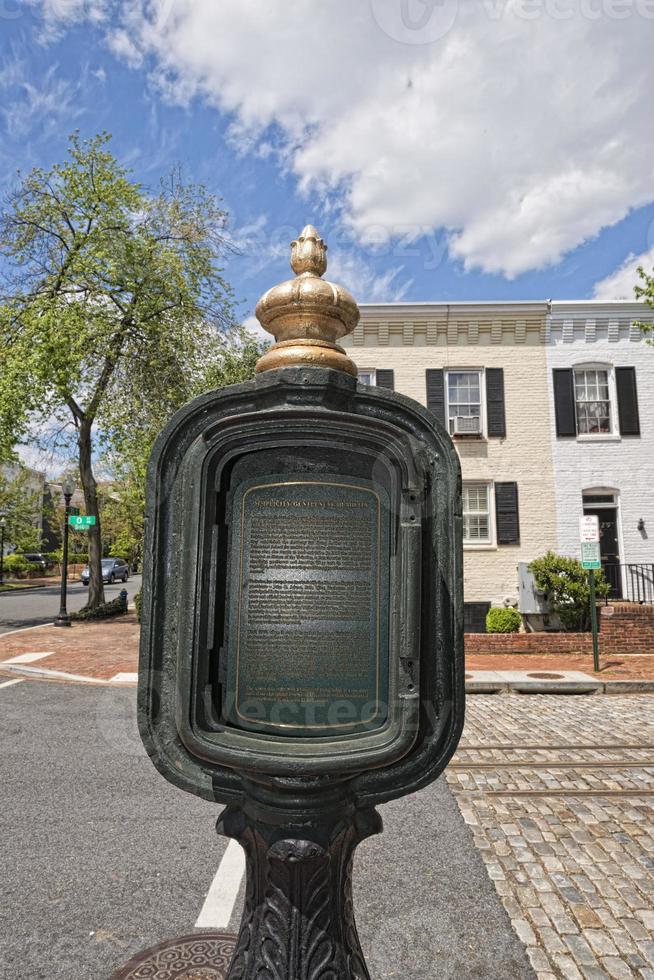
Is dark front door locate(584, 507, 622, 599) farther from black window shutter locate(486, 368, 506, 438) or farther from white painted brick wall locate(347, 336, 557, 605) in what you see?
black window shutter locate(486, 368, 506, 438)

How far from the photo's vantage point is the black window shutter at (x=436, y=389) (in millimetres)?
17031

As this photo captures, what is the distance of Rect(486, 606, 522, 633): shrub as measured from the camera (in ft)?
45.8

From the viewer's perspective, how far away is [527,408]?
17.0 metres

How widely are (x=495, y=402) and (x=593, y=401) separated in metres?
2.68

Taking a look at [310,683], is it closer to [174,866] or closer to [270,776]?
[270,776]

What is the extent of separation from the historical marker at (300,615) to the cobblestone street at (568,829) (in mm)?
1461

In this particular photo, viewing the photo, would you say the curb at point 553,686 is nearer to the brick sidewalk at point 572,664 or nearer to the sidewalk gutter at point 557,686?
the sidewalk gutter at point 557,686

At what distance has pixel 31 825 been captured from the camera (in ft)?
15.5

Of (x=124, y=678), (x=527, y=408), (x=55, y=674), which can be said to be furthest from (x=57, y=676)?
(x=527, y=408)

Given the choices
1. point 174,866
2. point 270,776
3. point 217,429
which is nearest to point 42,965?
point 174,866

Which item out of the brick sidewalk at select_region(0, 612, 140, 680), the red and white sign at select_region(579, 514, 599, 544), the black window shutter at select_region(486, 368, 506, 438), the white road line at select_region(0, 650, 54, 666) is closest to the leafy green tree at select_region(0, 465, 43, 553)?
the brick sidewalk at select_region(0, 612, 140, 680)

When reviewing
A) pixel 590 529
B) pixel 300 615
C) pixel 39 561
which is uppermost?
pixel 590 529

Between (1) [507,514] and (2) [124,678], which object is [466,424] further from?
(2) [124,678]

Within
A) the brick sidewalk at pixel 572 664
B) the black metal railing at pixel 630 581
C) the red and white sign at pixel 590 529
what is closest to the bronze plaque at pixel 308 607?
the brick sidewalk at pixel 572 664
